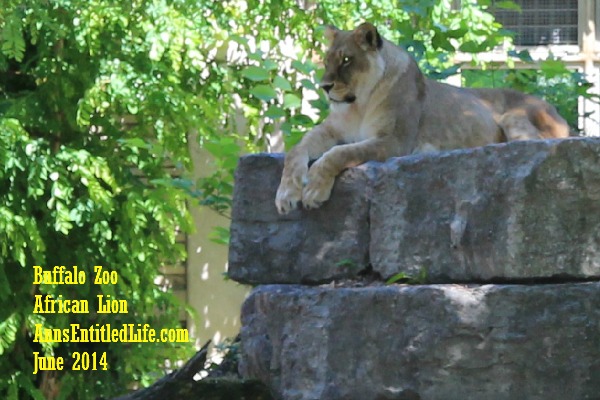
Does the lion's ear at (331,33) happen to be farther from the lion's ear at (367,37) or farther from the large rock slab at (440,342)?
the large rock slab at (440,342)

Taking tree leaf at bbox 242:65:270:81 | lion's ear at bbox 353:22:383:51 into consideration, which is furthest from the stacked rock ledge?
tree leaf at bbox 242:65:270:81

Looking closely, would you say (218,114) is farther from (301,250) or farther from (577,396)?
(577,396)

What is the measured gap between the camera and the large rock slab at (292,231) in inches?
188

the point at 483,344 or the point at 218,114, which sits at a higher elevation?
the point at 218,114

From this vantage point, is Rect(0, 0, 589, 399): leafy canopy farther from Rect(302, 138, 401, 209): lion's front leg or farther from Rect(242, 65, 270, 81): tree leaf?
Rect(302, 138, 401, 209): lion's front leg

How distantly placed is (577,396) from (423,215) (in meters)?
0.90

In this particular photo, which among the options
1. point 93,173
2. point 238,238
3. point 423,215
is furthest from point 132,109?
point 423,215

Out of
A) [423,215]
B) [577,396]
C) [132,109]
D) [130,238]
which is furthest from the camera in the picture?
[130,238]

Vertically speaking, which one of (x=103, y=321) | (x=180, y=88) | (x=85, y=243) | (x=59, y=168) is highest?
(x=180, y=88)

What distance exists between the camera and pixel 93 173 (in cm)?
877

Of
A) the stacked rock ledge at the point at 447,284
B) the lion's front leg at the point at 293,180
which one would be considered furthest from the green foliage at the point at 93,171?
the stacked rock ledge at the point at 447,284

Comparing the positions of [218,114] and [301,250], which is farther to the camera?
[218,114]

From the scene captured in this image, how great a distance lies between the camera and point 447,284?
445 centimetres

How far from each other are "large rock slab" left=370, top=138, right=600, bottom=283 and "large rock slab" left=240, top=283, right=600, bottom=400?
0.37 feet
